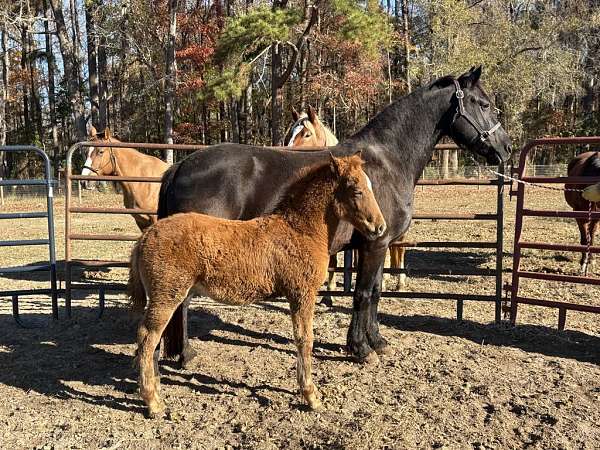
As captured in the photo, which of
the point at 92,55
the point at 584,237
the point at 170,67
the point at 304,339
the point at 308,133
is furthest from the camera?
the point at 92,55

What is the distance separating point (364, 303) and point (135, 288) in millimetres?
1930

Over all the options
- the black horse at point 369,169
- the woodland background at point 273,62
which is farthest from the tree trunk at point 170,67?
the black horse at point 369,169

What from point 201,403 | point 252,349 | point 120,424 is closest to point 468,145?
point 252,349

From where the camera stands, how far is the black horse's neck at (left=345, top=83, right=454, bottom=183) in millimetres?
4520

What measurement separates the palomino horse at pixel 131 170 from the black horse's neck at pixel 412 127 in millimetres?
3667

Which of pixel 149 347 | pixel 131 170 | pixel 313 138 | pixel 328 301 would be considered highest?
pixel 313 138

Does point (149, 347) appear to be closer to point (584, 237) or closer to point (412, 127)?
point (412, 127)

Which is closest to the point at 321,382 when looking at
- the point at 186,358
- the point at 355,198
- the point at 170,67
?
the point at 186,358

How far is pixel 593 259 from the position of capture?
25.9 ft

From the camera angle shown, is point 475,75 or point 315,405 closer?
point 315,405

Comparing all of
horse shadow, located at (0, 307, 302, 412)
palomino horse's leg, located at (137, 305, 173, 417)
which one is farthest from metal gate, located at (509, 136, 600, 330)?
palomino horse's leg, located at (137, 305, 173, 417)

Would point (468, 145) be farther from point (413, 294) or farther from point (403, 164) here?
point (413, 294)

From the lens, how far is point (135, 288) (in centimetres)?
349

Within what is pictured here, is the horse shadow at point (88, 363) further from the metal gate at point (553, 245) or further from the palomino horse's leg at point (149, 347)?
the metal gate at point (553, 245)
